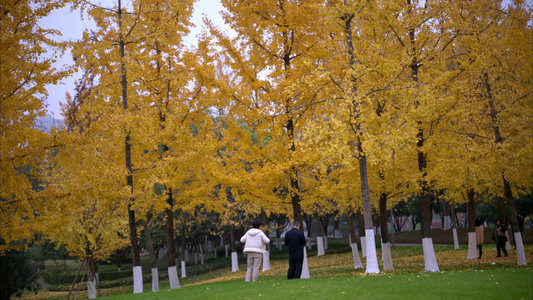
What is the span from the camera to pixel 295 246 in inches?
456

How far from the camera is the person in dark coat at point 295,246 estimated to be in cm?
1154

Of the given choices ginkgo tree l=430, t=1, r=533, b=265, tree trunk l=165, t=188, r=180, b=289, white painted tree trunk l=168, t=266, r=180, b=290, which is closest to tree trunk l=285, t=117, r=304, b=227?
tree trunk l=165, t=188, r=180, b=289

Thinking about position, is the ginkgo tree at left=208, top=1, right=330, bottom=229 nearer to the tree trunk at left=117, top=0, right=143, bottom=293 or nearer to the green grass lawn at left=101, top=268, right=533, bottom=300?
the tree trunk at left=117, top=0, right=143, bottom=293

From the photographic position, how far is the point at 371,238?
11.9 meters

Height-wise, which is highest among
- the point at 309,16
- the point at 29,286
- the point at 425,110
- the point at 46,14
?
the point at 309,16

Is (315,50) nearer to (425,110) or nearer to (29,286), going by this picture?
(425,110)

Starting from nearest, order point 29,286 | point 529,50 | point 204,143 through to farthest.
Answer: point 529,50 → point 204,143 → point 29,286

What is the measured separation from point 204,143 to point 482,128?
10.3 metres

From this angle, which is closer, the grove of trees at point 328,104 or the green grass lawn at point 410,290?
the green grass lawn at point 410,290

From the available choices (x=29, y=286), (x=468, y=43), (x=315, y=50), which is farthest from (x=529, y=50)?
(x=29, y=286)

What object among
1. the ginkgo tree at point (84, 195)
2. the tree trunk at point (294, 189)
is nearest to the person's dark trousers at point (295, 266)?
the tree trunk at point (294, 189)

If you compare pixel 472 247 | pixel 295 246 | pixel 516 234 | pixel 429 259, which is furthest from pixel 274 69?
pixel 472 247

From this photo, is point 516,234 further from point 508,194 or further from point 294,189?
point 294,189

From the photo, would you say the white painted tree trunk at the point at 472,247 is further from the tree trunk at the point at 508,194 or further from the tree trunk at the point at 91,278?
the tree trunk at the point at 91,278
